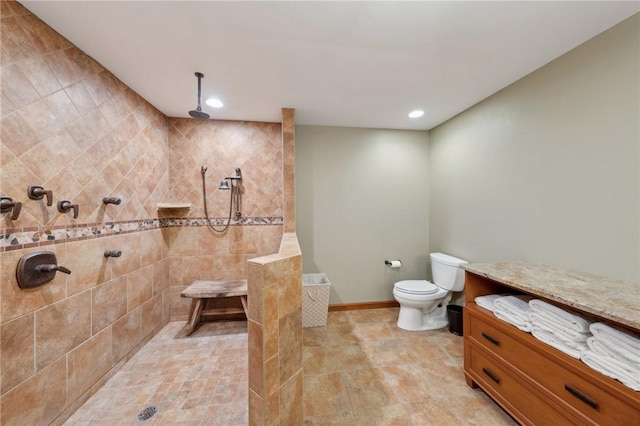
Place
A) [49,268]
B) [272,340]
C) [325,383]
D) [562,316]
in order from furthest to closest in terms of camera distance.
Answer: [325,383] < [49,268] < [562,316] < [272,340]

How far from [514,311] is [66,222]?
111 inches

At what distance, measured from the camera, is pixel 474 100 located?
2.27m

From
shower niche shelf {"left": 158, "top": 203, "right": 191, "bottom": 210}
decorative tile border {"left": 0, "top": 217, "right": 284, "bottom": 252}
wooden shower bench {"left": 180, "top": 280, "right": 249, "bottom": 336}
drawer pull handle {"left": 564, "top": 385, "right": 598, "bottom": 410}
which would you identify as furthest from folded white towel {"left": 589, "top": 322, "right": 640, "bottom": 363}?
shower niche shelf {"left": 158, "top": 203, "right": 191, "bottom": 210}

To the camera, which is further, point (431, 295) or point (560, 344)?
point (431, 295)

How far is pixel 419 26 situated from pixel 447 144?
1745 millimetres

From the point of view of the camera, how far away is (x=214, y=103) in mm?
2258

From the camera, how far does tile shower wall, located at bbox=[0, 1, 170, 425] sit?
1.19m

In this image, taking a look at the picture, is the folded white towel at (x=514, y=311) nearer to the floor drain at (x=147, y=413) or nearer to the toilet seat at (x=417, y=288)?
the toilet seat at (x=417, y=288)

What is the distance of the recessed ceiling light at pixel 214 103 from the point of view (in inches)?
86.7

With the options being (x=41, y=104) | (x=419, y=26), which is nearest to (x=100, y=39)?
(x=41, y=104)

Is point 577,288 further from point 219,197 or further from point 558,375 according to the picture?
point 219,197

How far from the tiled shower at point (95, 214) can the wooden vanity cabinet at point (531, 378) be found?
82.3 inches

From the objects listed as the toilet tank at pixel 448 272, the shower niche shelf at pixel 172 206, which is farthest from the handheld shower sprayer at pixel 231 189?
the toilet tank at pixel 448 272

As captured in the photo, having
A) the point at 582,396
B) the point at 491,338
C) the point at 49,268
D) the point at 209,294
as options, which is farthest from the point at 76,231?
the point at 582,396
